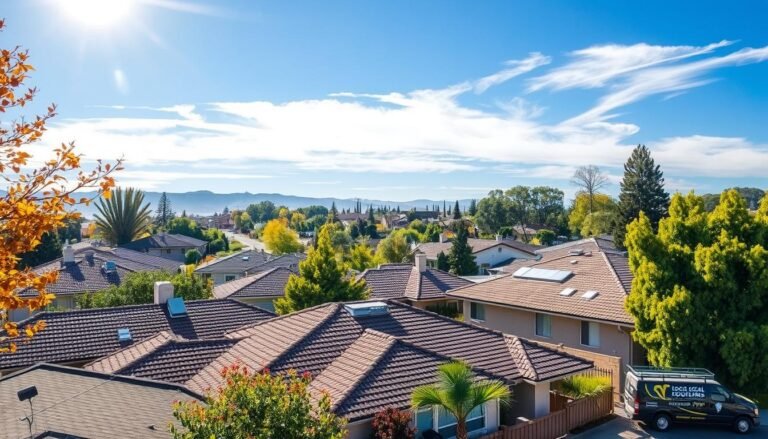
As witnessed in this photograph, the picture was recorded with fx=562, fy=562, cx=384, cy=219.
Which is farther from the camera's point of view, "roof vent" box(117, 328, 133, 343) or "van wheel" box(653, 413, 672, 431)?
"roof vent" box(117, 328, 133, 343)

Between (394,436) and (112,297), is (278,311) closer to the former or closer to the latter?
(112,297)

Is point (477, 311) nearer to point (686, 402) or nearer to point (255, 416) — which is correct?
point (686, 402)

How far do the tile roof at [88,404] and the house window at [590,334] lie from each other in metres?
16.9

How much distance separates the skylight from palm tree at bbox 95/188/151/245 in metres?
71.0

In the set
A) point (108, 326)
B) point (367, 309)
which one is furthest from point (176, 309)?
point (367, 309)

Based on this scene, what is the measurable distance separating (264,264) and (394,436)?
44.1 meters

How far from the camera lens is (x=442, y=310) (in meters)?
35.5

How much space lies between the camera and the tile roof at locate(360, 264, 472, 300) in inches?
1379

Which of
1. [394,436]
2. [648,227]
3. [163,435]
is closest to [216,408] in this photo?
[163,435]

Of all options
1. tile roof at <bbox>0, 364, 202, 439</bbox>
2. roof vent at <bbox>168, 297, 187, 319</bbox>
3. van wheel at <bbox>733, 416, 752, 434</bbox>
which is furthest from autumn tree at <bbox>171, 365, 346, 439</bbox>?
roof vent at <bbox>168, 297, 187, 319</bbox>

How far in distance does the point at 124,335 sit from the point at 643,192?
5567cm

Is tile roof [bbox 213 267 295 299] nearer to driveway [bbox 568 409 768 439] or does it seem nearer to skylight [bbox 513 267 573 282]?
skylight [bbox 513 267 573 282]

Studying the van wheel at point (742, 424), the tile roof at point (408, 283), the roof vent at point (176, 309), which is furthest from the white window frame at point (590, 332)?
the roof vent at point (176, 309)

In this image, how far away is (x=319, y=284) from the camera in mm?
27906
